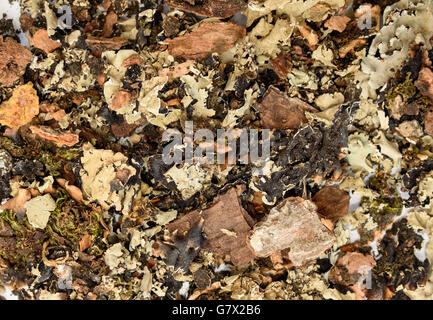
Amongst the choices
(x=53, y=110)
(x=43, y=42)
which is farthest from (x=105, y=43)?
(x=53, y=110)

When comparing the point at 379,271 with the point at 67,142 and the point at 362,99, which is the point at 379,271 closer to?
the point at 362,99

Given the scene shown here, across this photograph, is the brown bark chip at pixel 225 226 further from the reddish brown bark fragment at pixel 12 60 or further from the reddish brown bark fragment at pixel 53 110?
the reddish brown bark fragment at pixel 12 60

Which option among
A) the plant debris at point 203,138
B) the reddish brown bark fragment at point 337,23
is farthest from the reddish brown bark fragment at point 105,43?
the reddish brown bark fragment at point 337,23

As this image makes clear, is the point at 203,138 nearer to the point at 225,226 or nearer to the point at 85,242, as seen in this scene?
the point at 225,226

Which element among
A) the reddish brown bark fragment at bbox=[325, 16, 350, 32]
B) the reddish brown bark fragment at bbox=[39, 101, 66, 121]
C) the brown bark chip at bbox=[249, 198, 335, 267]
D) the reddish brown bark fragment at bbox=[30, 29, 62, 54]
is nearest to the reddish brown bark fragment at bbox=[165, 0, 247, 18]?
the reddish brown bark fragment at bbox=[325, 16, 350, 32]

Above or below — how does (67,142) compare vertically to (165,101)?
below

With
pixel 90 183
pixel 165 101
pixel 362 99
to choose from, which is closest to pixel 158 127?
pixel 165 101
